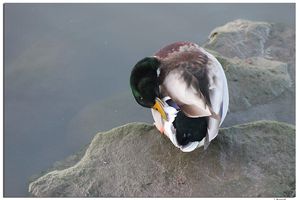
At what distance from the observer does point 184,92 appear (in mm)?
3238

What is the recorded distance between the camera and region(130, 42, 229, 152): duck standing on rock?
10.6 feet

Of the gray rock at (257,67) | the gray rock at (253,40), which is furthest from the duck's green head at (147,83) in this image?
the gray rock at (253,40)

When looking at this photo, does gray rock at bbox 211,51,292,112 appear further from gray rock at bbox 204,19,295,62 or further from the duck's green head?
the duck's green head

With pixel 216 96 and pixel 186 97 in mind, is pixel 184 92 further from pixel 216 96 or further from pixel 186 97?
pixel 216 96

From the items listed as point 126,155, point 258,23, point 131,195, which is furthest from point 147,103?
point 258,23

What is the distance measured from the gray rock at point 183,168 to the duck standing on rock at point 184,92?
159 mm

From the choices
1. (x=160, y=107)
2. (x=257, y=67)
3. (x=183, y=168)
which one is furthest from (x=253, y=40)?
(x=183, y=168)

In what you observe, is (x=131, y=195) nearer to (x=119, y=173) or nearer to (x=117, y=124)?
(x=119, y=173)

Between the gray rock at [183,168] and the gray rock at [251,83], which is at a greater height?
the gray rock at [251,83]

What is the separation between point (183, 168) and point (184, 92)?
23.5 inches

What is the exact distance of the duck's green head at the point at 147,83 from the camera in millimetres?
3518

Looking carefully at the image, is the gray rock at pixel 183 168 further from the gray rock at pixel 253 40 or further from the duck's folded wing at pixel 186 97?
the gray rock at pixel 253 40

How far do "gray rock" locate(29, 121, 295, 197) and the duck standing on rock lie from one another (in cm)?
16

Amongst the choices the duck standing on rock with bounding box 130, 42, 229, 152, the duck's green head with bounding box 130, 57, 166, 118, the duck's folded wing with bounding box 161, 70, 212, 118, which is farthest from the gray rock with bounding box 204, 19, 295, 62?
the duck's folded wing with bounding box 161, 70, 212, 118
